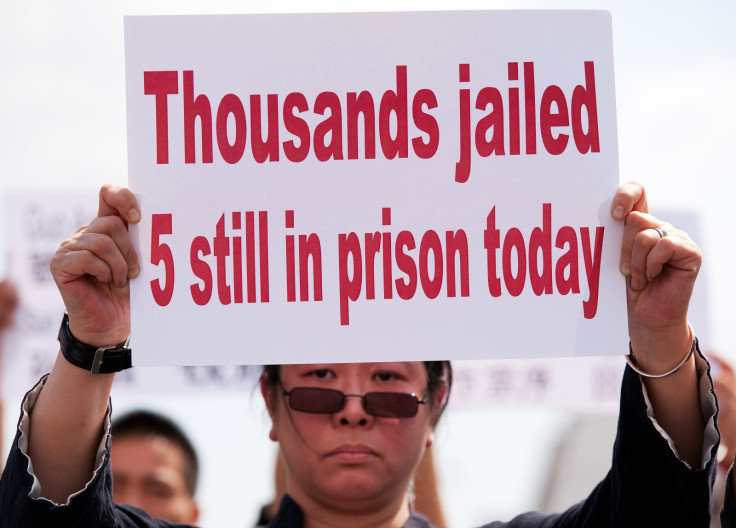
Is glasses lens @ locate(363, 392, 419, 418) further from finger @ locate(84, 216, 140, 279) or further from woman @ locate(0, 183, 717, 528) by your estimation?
finger @ locate(84, 216, 140, 279)

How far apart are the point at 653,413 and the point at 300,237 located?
1.11 m

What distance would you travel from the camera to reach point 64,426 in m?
3.09

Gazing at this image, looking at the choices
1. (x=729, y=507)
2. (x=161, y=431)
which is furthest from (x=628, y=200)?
(x=161, y=431)

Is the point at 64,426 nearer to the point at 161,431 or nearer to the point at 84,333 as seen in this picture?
the point at 84,333

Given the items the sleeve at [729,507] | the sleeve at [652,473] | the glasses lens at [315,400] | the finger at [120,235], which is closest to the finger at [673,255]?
the sleeve at [652,473]

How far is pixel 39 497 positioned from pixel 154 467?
313 centimetres

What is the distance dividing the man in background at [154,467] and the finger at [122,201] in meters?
3.19

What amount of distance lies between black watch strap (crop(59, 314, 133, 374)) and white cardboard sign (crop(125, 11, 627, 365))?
6.1 inches

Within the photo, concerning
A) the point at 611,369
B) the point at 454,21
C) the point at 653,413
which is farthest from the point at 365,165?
the point at 611,369

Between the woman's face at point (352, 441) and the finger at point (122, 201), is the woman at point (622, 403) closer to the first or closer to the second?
the finger at point (122, 201)

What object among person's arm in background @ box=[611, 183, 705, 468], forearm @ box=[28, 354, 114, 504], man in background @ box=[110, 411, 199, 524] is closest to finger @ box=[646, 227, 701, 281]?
person's arm in background @ box=[611, 183, 705, 468]

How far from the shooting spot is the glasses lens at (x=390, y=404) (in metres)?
3.73

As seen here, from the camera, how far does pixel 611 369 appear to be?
7004mm

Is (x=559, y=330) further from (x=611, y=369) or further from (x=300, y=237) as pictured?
(x=611, y=369)
